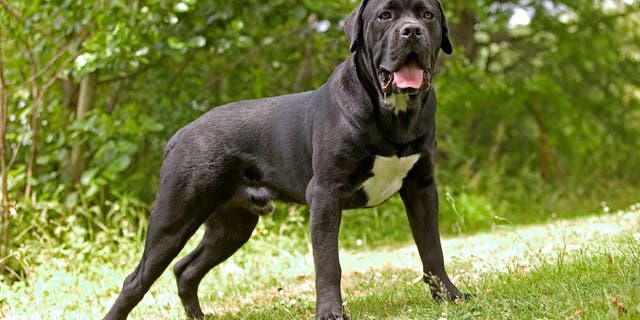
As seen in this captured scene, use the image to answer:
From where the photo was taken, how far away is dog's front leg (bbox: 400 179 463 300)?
371 cm

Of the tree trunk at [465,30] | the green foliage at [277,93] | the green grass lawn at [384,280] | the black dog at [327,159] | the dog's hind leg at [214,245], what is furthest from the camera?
the tree trunk at [465,30]

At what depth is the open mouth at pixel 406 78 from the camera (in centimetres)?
337

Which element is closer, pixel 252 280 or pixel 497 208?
pixel 252 280

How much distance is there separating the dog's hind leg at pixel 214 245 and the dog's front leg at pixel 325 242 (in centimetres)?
93

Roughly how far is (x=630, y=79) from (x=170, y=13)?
8365 mm

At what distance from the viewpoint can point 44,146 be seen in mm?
6945

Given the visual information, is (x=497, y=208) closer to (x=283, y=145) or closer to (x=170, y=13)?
(x=170, y=13)

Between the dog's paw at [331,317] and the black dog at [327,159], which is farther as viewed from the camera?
the black dog at [327,159]

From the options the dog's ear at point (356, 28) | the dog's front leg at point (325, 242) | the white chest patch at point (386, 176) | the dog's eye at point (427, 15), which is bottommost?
the dog's front leg at point (325, 242)

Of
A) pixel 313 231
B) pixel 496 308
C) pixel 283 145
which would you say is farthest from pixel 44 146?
pixel 496 308

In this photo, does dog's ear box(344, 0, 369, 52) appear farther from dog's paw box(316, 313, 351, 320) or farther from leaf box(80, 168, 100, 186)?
leaf box(80, 168, 100, 186)

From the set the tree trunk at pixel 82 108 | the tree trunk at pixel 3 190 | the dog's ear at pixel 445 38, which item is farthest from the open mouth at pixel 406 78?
the tree trunk at pixel 82 108

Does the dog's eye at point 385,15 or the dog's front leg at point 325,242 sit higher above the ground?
the dog's eye at point 385,15

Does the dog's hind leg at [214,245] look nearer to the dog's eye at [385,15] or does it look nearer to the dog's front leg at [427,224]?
the dog's front leg at [427,224]
